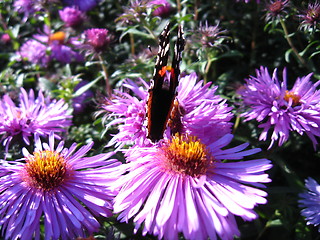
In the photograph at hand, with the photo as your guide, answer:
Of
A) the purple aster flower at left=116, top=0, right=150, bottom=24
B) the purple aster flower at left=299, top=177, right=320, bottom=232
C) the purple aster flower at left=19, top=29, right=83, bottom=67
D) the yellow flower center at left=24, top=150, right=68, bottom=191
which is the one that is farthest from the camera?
the purple aster flower at left=19, top=29, right=83, bottom=67

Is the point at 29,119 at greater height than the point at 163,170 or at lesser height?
greater

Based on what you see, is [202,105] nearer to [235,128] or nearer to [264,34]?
[235,128]

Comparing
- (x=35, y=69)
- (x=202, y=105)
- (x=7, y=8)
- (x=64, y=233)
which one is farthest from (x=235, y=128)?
(x=7, y=8)

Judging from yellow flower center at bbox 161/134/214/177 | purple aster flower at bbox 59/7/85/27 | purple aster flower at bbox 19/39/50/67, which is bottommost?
yellow flower center at bbox 161/134/214/177

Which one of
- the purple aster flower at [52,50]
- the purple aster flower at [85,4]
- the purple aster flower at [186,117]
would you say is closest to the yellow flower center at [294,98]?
the purple aster flower at [186,117]

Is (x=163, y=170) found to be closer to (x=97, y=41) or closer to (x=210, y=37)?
(x=210, y=37)

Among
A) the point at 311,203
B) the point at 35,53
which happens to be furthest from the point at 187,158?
the point at 35,53

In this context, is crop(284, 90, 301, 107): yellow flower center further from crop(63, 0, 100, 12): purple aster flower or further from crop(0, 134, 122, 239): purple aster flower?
crop(63, 0, 100, 12): purple aster flower

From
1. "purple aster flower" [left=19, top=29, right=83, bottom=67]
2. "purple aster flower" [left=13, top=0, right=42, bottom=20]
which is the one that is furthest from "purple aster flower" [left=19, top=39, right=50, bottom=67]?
"purple aster flower" [left=13, top=0, right=42, bottom=20]
